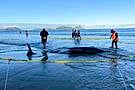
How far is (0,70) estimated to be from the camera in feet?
50.4

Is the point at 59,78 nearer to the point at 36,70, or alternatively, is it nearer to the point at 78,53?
the point at 36,70

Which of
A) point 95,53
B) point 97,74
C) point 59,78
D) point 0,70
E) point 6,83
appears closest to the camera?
point 6,83

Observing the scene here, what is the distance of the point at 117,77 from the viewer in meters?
13.3

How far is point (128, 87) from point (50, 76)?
13.9 feet

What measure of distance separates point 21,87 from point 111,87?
3786 mm

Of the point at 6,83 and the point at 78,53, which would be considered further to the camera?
the point at 78,53

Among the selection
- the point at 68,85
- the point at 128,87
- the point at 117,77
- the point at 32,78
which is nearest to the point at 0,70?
the point at 32,78

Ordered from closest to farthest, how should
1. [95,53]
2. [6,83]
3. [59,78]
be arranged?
[6,83] → [59,78] → [95,53]

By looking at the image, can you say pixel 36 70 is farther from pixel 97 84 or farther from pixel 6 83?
pixel 97 84

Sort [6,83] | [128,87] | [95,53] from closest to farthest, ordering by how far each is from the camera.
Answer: [128,87]
[6,83]
[95,53]

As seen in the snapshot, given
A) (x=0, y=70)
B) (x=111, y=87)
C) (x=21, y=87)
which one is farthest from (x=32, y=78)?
(x=111, y=87)

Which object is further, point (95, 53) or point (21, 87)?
point (95, 53)

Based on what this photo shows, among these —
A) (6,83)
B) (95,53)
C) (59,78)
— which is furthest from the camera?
(95,53)

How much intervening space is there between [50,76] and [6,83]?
2.55 meters
